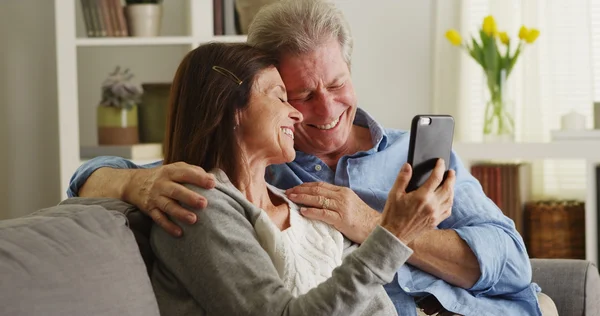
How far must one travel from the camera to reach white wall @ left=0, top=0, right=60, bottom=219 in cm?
453

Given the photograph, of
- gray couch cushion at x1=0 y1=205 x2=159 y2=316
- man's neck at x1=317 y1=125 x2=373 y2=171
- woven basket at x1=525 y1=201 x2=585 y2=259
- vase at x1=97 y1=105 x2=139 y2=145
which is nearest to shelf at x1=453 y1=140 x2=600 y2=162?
woven basket at x1=525 y1=201 x2=585 y2=259

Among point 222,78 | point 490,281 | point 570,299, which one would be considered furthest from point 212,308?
point 570,299

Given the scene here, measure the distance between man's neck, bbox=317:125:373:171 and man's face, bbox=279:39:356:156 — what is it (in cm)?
2

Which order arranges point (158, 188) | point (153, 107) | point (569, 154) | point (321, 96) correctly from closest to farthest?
point (158, 188) < point (321, 96) < point (569, 154) < point (153, 107)

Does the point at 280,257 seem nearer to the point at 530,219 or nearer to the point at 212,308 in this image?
the point at 212,308

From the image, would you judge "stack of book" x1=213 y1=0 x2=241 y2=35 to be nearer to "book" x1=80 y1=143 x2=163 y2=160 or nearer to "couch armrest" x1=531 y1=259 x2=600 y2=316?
"book" x1=80 y1=143 x2=163 y2=160

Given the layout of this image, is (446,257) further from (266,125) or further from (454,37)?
(454,37)

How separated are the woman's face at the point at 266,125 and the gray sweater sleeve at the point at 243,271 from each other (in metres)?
0.17

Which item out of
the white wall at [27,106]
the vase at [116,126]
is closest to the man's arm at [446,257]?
the vase at [116,126]

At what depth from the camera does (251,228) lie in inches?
61.6

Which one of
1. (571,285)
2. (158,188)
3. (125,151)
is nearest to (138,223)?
(158,188)

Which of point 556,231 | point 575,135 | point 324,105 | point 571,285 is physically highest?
point 324,105

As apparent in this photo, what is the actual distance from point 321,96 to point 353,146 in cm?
21

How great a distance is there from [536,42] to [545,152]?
0.66 metres
